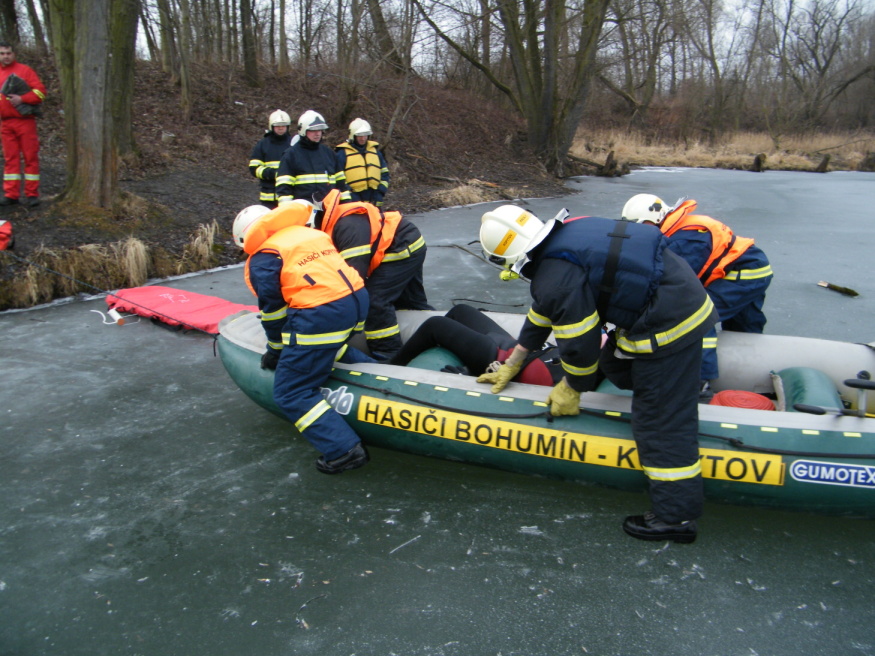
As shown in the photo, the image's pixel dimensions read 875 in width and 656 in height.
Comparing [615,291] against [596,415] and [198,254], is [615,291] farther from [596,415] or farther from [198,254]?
[198,254]

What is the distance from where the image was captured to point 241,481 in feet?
10.2

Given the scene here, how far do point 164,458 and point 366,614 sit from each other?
5.02ft

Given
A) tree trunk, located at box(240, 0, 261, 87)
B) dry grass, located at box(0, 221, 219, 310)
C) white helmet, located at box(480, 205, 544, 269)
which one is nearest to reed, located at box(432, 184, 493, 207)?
dry grass, located at box(0, 221, 219, 310)

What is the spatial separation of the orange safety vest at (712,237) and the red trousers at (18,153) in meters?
6.13

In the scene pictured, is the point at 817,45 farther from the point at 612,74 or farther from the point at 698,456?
the point at 698,456

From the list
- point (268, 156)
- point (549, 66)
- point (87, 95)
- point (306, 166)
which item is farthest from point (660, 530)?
point (549, 66)

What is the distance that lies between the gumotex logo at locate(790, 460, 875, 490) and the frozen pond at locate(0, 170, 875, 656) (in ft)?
0.97


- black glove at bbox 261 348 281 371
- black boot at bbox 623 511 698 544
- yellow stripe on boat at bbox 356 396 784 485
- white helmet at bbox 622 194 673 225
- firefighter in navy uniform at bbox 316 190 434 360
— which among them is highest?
white helmet at bbox 622 194 673 225

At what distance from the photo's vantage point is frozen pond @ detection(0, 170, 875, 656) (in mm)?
2207

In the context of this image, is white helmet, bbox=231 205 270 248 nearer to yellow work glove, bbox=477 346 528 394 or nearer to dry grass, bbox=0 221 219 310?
yellow work glove, bbox=477 346 528 394

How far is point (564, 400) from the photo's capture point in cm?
273

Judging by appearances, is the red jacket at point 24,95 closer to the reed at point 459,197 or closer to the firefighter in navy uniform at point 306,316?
the firefighter in navy uniform at point 306,316

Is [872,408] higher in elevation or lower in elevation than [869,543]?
higher

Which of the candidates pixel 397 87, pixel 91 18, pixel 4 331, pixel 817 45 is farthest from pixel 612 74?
pixel 4 331
